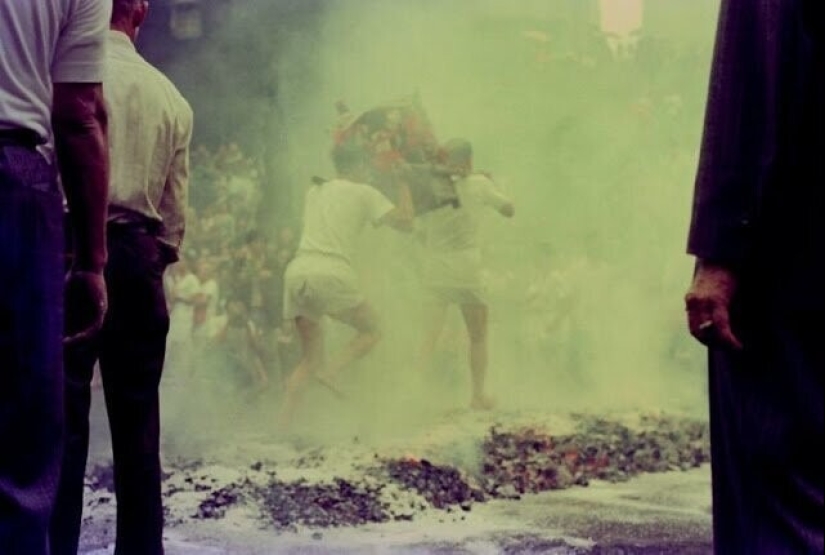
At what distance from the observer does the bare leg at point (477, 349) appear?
4004 millimetres

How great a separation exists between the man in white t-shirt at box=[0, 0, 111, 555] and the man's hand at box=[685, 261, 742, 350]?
1.16m

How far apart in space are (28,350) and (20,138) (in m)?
0.40

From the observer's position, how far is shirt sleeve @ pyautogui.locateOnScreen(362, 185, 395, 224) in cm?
407

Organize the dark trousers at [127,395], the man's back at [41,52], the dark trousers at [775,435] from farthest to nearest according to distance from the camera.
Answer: the dark trousers at [127,395], the man's back at [41,52], the dark trousers at [775,435]

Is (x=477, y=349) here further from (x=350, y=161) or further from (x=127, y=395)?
(x=127, y=395)

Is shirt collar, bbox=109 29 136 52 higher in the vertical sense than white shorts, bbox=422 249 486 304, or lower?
higher

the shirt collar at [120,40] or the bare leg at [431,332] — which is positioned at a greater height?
the shirt collar at [120,40]

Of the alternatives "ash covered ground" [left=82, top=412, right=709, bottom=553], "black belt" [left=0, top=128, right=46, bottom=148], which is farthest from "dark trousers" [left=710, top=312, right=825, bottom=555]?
"ash covered ground" [left=82, top=412, right=709, bottom=553]

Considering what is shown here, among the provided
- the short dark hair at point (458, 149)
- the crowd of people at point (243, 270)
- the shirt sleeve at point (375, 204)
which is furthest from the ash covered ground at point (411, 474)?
the short dark hair at point (458, 149)

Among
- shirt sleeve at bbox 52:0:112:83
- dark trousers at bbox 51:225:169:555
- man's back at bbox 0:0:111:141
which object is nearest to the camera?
man's back at bbox 0:0:111:141

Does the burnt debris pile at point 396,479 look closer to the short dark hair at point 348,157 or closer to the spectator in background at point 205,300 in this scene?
the spectator in background at point 205,300

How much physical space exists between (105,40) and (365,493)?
1.72 metres

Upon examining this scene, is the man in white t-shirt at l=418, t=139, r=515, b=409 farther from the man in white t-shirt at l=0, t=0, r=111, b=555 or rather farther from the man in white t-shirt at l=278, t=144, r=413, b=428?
the man in white t-shirt at l=0, t=0, r=111, b=555

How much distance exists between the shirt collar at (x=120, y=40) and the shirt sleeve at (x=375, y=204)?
0.83 meters
